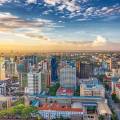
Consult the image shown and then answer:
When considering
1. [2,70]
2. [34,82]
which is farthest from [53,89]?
[2,70]

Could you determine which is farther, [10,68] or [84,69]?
[10,68]

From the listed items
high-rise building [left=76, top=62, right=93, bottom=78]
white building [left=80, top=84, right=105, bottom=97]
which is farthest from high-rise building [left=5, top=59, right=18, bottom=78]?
white building [left=80, top=84, right=105, bottom=97]

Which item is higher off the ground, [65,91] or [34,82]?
[34,82]

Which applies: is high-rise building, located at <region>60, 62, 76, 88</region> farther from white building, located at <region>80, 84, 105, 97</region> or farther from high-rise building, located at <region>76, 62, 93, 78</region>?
white building, located at <region>80, 84, 105, 97</region>

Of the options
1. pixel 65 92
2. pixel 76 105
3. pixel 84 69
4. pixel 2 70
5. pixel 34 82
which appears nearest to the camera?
pixel 76 105

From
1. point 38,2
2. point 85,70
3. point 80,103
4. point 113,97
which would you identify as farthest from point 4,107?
point 85,70

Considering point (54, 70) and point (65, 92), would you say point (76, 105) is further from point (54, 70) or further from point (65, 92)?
point (54, 70)
